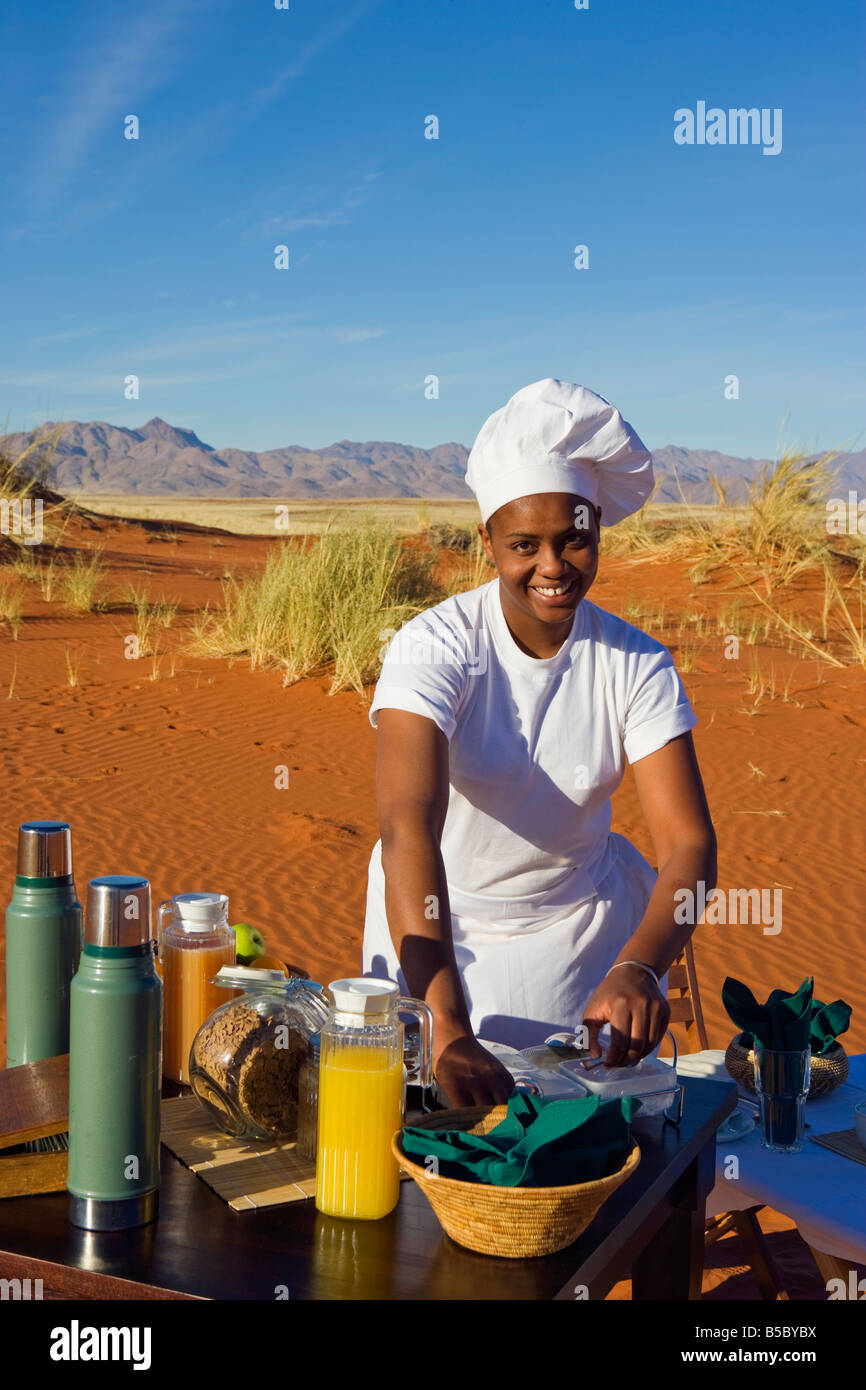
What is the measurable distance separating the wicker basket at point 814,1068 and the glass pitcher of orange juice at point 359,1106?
1.10m

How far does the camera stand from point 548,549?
8.43ft

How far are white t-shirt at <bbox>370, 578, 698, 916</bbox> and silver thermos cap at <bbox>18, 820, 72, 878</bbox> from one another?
0.85m

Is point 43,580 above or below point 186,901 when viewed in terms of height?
above

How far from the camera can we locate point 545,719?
2.69m

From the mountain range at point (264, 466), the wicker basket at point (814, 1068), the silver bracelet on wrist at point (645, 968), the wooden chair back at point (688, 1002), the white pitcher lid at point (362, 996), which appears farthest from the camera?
the mountain range at point (264, 466)

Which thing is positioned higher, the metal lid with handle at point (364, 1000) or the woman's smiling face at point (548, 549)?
the woman's smiling face at point (548, 549)

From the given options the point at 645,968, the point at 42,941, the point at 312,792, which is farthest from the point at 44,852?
the point at 312,792

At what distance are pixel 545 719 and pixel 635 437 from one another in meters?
0.63

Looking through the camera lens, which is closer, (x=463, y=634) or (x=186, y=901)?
(x=186, y=901)

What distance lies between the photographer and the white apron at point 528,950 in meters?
2.64

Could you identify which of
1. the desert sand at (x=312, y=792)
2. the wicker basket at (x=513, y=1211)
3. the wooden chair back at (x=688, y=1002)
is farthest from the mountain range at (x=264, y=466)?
the wicker basket at (x=513, y=1211)

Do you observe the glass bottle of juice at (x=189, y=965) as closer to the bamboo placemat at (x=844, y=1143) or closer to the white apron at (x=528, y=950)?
the white apron at (x=528, y=950)

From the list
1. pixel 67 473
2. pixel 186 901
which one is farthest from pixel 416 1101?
pixel 67 473

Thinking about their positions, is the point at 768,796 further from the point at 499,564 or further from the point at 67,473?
the point at 67,473
